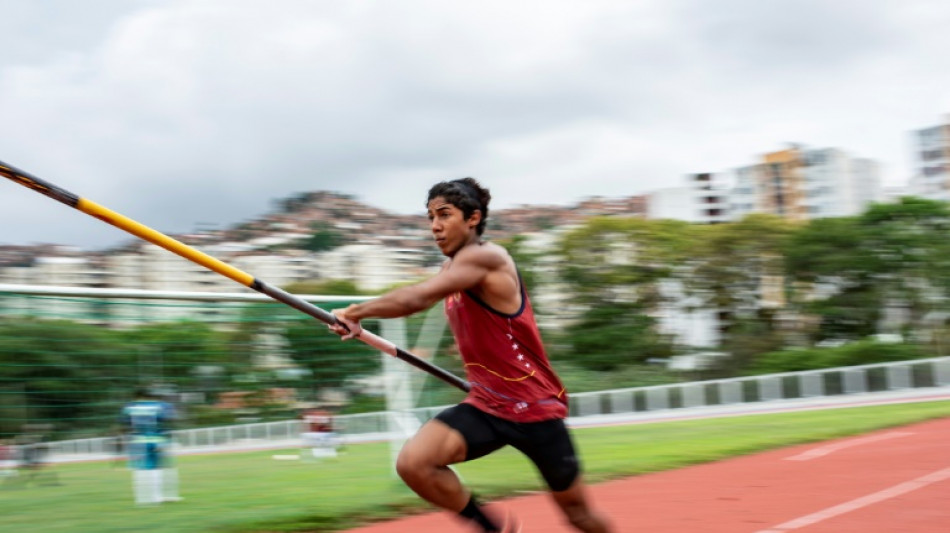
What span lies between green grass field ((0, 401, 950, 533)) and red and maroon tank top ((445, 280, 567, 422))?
380 centimetres

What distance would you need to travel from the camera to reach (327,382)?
39.9 ft

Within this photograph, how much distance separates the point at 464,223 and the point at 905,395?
26.2 metres

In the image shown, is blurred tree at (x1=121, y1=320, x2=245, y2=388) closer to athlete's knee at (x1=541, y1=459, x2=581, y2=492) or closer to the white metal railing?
athlete's knee at (x1=541, y1=459, x2=581, y2=492)

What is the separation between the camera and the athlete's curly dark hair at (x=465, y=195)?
514 centimetres

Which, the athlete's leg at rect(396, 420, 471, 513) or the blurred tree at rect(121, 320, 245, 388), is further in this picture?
the blurred tree at rect(121, 320, 245, 388)

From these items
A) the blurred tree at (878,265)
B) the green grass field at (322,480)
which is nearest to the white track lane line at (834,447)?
the green grass field at (322,480)

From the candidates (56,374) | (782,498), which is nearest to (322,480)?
(56,374)

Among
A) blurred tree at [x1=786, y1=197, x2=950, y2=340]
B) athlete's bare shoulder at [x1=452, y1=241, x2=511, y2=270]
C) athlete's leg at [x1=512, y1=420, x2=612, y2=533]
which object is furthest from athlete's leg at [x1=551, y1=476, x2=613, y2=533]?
blurred tree at [x1=786, y1=197, x2=950, y2=340]

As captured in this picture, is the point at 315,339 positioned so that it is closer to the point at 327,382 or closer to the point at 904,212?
the point at 327,382

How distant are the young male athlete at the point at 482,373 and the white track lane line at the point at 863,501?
8.56ft

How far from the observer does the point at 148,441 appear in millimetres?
11266

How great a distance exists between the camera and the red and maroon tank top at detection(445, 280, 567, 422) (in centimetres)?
507

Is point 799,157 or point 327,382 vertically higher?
point 799,157

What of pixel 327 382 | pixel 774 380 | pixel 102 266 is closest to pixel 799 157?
pixel 102 266
